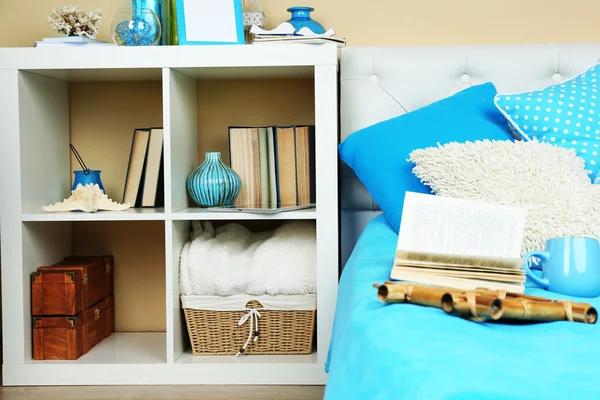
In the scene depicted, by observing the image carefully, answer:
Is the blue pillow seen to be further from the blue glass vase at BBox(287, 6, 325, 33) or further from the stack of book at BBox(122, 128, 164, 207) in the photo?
the stack of book at BBox(122, 128, 164, 207)

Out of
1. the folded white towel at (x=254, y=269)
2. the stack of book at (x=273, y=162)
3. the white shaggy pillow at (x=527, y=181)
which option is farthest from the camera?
the stack of book at (x=273, y=162)

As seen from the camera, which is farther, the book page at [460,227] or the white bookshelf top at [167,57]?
the white bookshelf top at [167,57]

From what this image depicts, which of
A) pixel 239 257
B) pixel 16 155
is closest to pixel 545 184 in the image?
pixel 239 257

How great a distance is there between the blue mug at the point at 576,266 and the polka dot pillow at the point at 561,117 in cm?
54

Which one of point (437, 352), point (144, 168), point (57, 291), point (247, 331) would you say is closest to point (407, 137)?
point (247, 331)

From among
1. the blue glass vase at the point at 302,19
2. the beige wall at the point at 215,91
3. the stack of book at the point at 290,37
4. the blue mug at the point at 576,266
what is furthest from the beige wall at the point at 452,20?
the blue mug at the point at 576,266

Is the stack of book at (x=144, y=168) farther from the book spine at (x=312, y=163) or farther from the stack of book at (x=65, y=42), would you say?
the book spine at (x=312, y=163)

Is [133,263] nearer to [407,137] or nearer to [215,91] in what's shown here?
[215,91]

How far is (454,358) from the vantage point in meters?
0.75

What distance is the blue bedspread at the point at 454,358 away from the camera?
683 millimetres

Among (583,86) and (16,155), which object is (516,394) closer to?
(583,86)

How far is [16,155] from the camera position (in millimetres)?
1864

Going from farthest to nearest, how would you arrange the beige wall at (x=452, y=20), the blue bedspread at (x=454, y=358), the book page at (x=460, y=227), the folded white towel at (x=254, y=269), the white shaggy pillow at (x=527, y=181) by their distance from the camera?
the beige wall at (x=452, y=20) → the folded white towel at (x=254, y=269) → the white shaggy pillow at (x=527, y=181) → the book page at (x=460, y=227) → the blue bedspread at (x=454, y=358)

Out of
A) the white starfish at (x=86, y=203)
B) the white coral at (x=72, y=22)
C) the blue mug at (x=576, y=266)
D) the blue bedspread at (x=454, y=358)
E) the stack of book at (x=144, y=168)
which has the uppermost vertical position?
the white coral at (x=72, y=22)
